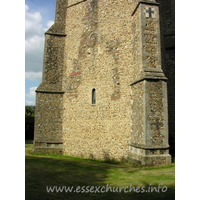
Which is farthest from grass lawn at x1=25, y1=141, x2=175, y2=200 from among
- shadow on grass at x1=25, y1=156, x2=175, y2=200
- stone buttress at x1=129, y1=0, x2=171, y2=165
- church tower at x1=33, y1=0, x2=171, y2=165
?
church tower at x1=33, y1=0, x2=171, y2=165

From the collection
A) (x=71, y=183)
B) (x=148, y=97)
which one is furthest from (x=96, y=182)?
(x=148, y=97)

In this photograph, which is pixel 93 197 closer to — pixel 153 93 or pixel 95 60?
pixel 153 93

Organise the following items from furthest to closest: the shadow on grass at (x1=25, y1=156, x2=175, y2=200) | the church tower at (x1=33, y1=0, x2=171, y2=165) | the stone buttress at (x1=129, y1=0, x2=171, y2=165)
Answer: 1. the church tower at (x1=33, y1=0, x2=171, y2=165)
2. the stone buttress at (x1=129, y1=0, x2=171, y2=165)
3. the shadow on grass at (x1=25, y1=156, x2=175, y2=200)

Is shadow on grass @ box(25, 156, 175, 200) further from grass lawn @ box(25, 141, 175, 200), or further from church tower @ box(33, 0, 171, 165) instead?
church tower @ box(33, 0, 171, 165)

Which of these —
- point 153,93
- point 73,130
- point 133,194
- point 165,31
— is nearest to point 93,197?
point 133,194

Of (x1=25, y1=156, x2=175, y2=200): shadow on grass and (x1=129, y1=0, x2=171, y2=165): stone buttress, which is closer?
(x1=25, y1=156, x2=175, y2=200): shadow on grass

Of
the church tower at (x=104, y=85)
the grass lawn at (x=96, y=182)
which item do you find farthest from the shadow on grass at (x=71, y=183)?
the church tower at (x=104, y=85)

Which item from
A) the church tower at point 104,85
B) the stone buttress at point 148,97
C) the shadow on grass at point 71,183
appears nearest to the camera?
the shadow on grass at point 71,183

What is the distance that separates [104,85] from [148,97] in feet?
10.4

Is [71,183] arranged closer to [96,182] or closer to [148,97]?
[96,182]

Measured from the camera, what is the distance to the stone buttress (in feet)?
23.3

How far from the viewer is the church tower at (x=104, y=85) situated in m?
7.42

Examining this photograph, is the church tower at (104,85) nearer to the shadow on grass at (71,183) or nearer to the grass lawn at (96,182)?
the grass lawn at (96,182)

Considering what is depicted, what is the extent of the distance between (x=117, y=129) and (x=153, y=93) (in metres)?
2.82
